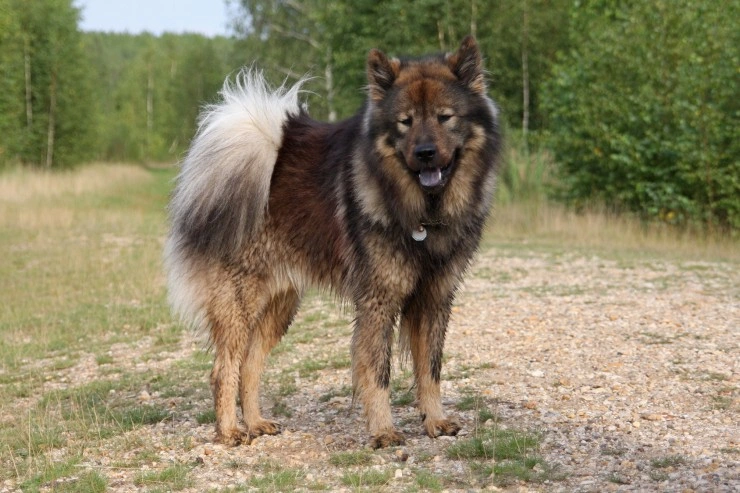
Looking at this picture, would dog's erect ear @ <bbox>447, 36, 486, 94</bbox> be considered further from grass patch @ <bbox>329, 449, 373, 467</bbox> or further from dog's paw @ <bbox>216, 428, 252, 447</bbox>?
dog's paw @ <bbox>216, 428, 252, 447</bbox>

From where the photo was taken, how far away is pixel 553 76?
23.8 m

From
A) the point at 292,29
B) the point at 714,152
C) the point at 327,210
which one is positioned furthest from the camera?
the point at 292,29

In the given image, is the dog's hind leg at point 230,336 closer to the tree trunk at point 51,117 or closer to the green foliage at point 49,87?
the green foliage at point 49,87

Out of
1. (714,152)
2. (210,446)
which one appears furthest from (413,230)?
(714,152)

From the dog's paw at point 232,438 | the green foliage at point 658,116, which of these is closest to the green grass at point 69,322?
the dog's paw at point 232,438

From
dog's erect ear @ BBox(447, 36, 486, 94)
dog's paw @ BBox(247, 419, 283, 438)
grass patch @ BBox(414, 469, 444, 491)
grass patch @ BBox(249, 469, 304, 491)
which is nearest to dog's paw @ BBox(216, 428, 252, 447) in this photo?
dog's paw @ BBox(247, 419, 283, 438)

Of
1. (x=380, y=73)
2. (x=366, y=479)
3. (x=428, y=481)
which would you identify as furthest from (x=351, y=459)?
(x=380, y=73)

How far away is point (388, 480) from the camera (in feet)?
14.0

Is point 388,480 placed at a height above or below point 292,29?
below

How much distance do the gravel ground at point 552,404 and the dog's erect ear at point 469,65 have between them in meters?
2.09

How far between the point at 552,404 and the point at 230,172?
103 inches

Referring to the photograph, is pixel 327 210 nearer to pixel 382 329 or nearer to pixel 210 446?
pixel 382 329

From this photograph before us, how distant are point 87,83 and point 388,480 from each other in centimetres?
3856

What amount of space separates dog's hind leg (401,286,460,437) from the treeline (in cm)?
185
